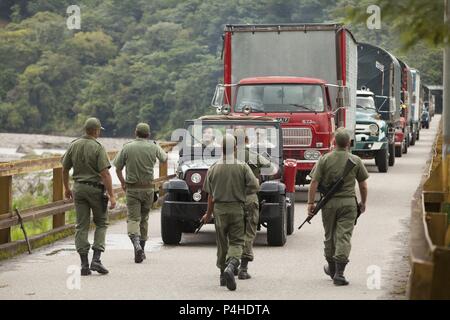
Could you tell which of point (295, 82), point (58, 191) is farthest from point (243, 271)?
point (295, 82)

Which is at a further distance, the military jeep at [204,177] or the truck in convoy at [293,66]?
the truck in convoy at [293,66]

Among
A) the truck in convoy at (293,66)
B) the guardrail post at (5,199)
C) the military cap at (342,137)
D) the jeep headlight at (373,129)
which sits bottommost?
the guardrail post at (5,199)

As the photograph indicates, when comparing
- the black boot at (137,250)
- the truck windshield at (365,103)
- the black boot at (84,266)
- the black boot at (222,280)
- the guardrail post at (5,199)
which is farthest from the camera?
the truck windshield at (365,103)

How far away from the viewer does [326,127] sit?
22688mm

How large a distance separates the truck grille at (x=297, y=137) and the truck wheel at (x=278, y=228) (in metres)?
7.05

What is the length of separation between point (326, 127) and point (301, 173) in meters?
1.19

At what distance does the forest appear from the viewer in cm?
14400

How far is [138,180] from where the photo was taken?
14.1 m

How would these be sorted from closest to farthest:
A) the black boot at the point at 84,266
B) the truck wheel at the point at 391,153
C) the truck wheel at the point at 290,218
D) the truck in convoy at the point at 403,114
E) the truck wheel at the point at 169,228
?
1. the black boot at the point at 84,266
2. the truck wheel at the point at 169,228
3. the truck wheel at the point at 290,218
4. the truck wheel at the point at 391,153
5. the truck in convoy at the point at 403,114

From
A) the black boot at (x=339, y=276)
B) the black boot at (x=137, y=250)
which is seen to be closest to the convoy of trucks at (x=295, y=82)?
the black boot at (x=137, y=250)

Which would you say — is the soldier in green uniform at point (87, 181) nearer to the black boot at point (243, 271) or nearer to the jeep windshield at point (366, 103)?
the black boot at point (243, 271)

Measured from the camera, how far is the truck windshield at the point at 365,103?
34812 mm

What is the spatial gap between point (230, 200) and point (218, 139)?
4.92 meters

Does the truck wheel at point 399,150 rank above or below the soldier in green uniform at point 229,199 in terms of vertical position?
below
